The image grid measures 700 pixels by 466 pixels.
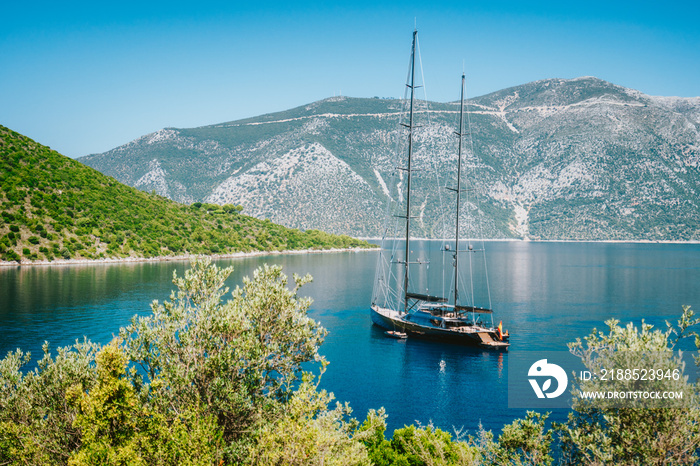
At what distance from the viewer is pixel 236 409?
14.5 m

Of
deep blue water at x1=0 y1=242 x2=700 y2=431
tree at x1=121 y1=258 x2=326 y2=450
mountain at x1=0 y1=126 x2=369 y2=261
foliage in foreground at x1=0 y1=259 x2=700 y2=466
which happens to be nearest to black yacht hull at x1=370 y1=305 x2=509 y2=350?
deep blue water at x1=0 y1=242 x2=700 y2=431

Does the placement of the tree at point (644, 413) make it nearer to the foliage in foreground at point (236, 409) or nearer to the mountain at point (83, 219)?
the foliage in foreground at point (236, 409)

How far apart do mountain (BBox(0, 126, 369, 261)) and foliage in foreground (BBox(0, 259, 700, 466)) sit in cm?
9788

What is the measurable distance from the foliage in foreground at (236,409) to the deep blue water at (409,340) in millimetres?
13575

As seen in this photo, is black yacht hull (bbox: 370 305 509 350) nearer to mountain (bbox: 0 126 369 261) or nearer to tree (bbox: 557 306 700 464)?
tree (bbox: 557 306 700 464)

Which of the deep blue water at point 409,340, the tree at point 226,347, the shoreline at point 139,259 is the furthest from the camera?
the shoreline at point 139,259

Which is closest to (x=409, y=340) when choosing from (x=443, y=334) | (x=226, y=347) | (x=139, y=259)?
(x=443, y=334)

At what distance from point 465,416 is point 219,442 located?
20653 mm

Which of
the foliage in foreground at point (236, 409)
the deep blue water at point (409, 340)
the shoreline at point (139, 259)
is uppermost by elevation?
the foliage in foreground at point (236, 409)

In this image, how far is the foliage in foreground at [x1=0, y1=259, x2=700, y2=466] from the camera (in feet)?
38.8

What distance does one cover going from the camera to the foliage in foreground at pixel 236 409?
466 inches

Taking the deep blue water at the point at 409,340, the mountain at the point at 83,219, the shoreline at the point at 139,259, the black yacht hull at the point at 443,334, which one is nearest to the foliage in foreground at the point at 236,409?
the deep blue water at the point at 409,340

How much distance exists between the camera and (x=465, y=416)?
1166 inches

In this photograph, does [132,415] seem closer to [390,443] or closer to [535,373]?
[390,443]
